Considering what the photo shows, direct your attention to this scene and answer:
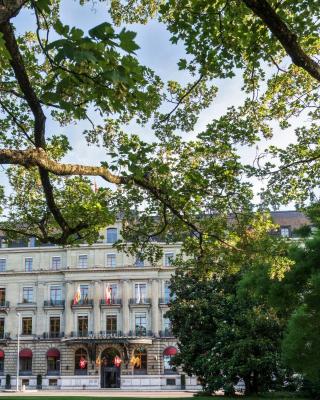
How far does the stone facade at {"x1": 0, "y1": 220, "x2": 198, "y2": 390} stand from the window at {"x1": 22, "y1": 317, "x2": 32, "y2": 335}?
11cm

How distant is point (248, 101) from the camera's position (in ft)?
37.4

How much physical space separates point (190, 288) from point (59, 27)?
90.6ft

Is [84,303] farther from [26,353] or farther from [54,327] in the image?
[26,353]

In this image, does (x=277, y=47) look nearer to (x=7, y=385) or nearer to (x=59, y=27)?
(x=59, y=27)

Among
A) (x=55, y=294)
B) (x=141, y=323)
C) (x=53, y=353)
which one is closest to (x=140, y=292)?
(x=141, y=323)

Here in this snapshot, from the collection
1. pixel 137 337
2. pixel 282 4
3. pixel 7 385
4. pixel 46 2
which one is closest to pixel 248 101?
pixel 282 4

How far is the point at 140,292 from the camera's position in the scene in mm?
60281

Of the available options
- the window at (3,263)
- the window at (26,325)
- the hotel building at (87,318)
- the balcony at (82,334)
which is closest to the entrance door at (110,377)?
the hotel building at (87,318)

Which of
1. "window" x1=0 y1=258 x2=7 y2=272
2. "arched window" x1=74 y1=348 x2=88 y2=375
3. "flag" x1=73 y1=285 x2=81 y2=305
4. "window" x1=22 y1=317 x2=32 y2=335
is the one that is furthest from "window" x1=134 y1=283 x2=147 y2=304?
"window" x1=0 y1=258 x2=7 y2=272

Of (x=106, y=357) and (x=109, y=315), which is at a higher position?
(x=109, y=315)

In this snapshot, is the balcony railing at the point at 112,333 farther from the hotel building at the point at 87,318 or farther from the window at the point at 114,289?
the window at the point at 114,289

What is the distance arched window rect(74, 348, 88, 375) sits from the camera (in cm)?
5794

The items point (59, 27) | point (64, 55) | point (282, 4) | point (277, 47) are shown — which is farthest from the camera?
point (277, 47)

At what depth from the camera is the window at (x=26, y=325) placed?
61031 mm
